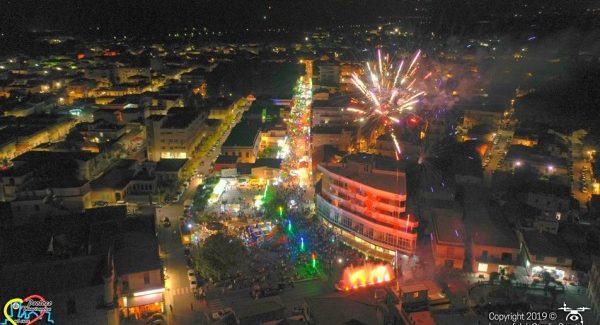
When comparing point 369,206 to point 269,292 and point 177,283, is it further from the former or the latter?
point 177,283

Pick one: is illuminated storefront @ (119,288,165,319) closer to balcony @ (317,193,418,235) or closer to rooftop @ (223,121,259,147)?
balcony @ (317,193,418,235)

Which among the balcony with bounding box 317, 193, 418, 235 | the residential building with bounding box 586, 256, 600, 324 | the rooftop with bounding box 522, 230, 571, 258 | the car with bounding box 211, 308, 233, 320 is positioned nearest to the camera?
the car with bounding box 211, 308, 233, 320

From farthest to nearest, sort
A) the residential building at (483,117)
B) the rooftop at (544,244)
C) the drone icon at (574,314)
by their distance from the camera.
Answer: the residential building at (483,117) < the rooftop at (544,244) < the drone icon at (574,314)

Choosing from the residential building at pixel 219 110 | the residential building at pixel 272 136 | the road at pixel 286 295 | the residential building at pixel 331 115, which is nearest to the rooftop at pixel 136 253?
the road at pixel 286 295

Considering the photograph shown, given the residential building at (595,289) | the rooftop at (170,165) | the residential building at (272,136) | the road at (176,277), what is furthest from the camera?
the residential building at (272,136)

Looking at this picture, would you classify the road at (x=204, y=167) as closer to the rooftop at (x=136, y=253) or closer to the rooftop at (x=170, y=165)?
the rooftop at (x=170, y=165)

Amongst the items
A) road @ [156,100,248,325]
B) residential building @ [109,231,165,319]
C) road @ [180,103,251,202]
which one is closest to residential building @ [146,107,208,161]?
road @ [180,103,251,202]

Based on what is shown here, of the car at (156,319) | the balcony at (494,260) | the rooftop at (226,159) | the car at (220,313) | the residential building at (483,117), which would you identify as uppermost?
the residential building at (483,117)

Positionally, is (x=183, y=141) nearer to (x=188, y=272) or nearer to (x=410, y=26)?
(x=188, y=272)
